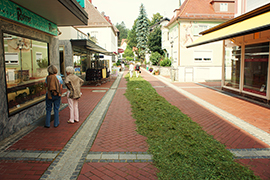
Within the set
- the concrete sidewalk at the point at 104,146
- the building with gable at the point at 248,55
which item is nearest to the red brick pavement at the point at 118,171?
the concrete sidewalk at the point at 104,146

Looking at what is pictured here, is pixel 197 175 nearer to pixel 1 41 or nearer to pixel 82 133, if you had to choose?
pixel 82 133

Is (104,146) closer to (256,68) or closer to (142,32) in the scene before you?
(256,68)

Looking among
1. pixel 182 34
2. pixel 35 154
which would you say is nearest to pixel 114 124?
pixel 35 154

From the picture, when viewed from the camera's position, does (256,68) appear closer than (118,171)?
No

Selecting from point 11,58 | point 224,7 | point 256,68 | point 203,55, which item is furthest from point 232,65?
point 224,7

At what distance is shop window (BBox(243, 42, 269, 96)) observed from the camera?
9.66 metres

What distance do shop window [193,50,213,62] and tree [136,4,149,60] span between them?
36.2 metres

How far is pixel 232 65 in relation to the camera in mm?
12781

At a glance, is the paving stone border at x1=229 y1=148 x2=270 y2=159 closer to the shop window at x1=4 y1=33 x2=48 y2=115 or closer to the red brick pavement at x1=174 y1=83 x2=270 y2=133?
the red brick pavement at x1=174 y1=83 x2=270 y2=133

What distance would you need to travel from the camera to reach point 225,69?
A: 13258mm

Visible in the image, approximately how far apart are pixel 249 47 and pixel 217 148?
27.7ft

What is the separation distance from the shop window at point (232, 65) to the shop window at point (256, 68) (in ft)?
2.75

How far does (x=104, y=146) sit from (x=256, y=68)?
911cm

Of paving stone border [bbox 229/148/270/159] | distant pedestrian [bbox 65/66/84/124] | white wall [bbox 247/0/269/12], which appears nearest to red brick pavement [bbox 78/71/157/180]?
distant pedestrian [bbox 65/66/84/124]
